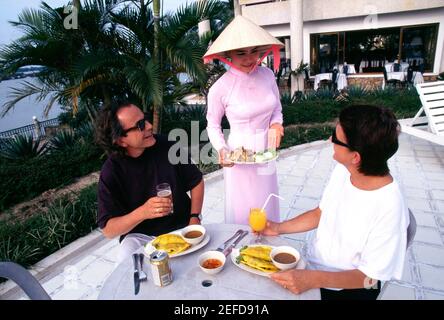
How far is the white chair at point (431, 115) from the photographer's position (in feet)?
15.0

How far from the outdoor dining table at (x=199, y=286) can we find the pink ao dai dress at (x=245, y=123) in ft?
3.15

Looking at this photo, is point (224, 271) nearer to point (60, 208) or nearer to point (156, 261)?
point (156, 261)

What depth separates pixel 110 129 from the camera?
1.98 m

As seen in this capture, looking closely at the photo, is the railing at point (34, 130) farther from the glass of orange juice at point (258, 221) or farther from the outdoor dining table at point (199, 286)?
the glass of orange juice at point (258, 221)

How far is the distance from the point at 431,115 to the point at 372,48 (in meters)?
12.1

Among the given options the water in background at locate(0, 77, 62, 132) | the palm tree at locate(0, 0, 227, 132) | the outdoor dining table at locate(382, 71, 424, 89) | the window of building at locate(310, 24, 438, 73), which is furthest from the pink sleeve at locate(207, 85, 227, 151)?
the window of building at locate(310, 24, 438, 73)

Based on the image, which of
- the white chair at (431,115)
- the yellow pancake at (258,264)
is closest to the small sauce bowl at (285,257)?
the yellow pancake at (258,264)

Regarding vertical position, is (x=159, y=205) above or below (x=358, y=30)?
below

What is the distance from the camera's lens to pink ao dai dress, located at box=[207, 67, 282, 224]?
233cm

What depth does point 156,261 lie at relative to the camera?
1.34 m

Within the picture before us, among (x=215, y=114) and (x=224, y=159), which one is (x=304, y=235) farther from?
(x=215, y=114)

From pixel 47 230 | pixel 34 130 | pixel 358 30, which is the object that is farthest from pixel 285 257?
pixel 358 30
